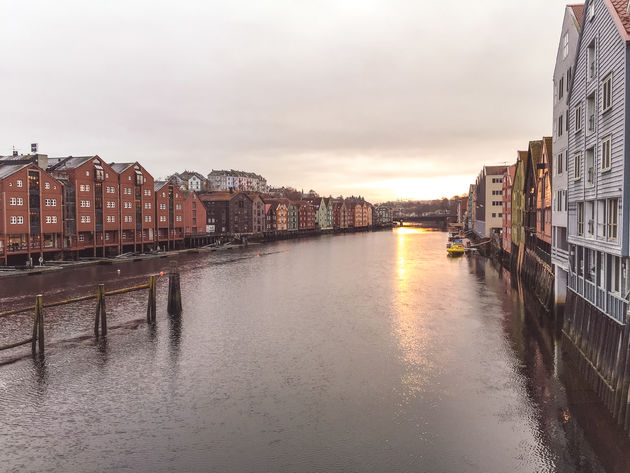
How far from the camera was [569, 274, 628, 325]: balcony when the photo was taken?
1767 centimetres

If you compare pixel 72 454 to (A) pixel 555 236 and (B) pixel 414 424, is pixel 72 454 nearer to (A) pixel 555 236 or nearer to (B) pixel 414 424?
(B) pixel 414 424

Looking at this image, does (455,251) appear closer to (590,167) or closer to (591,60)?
(590,167)

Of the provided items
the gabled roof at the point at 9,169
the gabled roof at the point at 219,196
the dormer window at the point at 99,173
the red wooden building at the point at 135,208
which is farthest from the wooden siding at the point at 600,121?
the gabled roof at the point at 219,196

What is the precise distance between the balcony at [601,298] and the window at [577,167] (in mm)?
5211

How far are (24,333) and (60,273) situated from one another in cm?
3327

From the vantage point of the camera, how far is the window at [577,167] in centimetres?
2389

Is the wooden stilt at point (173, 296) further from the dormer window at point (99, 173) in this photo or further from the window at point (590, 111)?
the dormer window at point (99, 173)

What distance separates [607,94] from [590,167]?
3.87 metres

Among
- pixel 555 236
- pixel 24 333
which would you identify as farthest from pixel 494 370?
pixel 24 333

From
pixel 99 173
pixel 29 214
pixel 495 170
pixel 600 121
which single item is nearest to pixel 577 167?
pixel 600 121

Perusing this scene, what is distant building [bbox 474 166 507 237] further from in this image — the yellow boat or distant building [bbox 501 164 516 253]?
distant building [bbox 501 164 516 253]

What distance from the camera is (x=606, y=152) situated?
1983 centimetres

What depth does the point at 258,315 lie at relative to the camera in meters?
38.2

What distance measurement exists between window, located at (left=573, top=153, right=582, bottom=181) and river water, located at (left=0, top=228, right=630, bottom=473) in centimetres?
969
